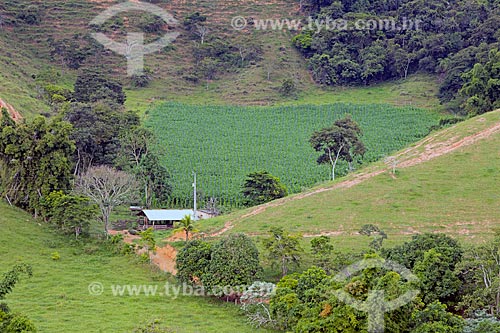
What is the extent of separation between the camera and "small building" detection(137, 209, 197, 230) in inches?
1951

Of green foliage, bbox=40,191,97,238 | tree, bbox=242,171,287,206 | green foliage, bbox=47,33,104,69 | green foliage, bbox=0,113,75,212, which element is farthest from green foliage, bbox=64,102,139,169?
green foliage, bbox=47,33,104,69

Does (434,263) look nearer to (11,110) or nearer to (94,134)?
(94,134)

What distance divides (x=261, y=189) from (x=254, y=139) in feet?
57.6

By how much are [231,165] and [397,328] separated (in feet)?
125

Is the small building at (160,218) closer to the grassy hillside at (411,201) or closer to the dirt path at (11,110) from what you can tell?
the grassy hillside at (411,201)

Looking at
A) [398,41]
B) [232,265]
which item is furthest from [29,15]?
[232,265]

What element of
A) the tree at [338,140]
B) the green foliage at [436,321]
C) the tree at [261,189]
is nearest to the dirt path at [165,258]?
the tree at [261,189]

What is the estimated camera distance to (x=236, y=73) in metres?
88.2

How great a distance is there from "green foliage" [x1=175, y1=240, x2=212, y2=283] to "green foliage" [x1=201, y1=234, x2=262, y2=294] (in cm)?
58

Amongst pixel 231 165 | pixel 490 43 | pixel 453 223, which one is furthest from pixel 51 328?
pixel 490 43

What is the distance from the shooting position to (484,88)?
210ft

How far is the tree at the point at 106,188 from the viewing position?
47.4m

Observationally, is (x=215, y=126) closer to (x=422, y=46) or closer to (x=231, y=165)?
(x=231, y=165)

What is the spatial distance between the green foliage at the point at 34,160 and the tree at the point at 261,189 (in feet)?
44.0
